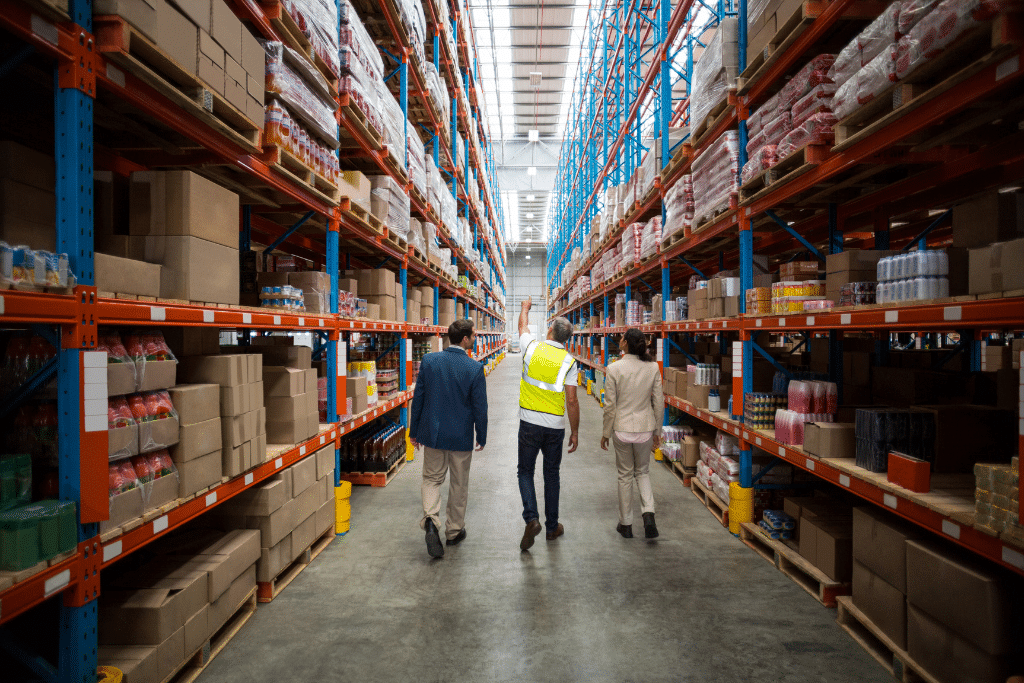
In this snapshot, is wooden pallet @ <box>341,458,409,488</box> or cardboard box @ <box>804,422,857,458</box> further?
wooden pallet @ <box>341,458,409,488</box>

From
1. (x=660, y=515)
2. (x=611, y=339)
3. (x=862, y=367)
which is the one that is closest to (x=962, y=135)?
A: (x=862, y=367)

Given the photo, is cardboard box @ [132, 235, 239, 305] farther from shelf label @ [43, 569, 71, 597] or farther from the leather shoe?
the leather shoe

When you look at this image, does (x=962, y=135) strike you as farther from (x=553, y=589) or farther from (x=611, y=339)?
(x=611, y=339)

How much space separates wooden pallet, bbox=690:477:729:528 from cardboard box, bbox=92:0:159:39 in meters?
5.59

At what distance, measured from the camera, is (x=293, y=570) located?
3994 mm

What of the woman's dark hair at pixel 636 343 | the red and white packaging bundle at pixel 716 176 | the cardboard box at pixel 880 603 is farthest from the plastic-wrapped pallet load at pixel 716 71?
the cardboard box at pixel 880 603

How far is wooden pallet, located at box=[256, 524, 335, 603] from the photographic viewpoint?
3586mm

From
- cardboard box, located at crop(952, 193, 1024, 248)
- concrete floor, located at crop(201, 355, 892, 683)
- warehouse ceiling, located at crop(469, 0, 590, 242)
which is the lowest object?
concrete floor, located at crop(201, 355, 892, 683)

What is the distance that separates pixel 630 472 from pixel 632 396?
736 mm

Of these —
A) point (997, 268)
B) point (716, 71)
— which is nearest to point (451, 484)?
point (997, 268)

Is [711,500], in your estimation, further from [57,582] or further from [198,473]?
[57,582]

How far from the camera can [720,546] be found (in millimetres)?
4555

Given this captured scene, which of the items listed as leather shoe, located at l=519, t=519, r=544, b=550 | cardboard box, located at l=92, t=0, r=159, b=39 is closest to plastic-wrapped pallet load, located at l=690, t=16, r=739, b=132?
leather shoe, located at l=519, t=519, r=544, b=550

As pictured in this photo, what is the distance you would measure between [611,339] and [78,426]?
15366 millimetres
